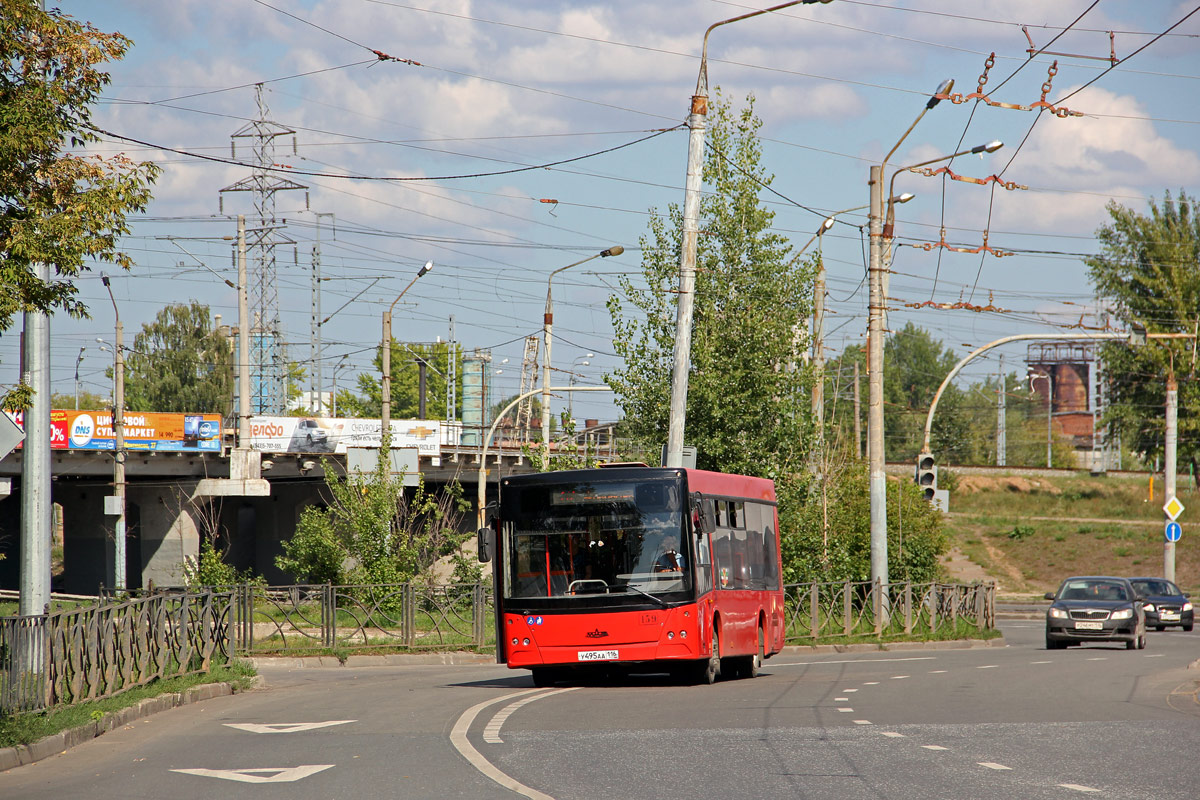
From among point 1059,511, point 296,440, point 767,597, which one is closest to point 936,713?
point 767,597

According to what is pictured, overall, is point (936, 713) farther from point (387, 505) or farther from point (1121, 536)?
point (1121, 536)

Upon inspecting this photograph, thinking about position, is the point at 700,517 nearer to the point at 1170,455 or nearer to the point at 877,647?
the point at 877,647

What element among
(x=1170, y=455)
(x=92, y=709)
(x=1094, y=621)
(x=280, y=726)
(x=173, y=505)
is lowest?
(x=1094, y=621)

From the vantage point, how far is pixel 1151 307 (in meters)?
70.5

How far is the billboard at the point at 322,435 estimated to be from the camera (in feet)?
183

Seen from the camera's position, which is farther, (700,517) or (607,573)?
(700,517)

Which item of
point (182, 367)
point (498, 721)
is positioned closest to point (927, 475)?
point (498, 721)

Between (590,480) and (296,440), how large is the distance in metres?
41.1

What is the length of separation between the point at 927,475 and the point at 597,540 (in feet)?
45.3

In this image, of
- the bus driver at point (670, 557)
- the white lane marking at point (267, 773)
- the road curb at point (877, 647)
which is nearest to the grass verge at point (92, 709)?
the white lane marking at point (267, 773)

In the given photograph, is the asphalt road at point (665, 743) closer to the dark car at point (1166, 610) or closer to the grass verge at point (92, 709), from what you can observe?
the grass verge at point (92, 709)

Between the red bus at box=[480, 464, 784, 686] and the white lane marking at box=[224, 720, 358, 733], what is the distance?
13.9 feet

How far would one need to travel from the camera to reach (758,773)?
8.82 metres

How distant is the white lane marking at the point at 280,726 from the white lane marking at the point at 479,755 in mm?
1256
